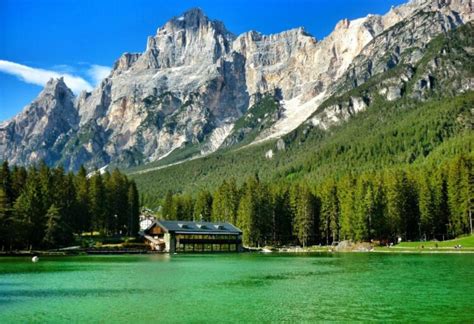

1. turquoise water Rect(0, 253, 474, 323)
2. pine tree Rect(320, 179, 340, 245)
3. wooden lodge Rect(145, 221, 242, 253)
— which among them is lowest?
turquoise water Rect(0, 253, 474, 323)

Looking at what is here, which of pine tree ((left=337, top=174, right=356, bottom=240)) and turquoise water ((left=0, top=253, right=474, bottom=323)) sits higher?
pine tree ((left=337, top=174, right=356, bottom=240))

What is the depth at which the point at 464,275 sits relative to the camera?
5497cm

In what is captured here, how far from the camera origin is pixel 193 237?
138 metres

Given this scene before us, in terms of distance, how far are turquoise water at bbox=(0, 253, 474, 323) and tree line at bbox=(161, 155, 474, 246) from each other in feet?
194

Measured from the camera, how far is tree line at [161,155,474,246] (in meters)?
121

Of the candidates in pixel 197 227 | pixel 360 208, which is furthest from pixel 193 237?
pixel 360 208

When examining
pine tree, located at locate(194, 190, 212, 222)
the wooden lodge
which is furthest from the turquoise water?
pine tree, located at locate(194, 190, 212, 222)

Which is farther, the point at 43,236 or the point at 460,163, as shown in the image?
the point at 460,163

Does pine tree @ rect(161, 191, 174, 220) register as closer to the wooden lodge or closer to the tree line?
the tree line

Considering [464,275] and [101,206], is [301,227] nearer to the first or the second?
[101,206]

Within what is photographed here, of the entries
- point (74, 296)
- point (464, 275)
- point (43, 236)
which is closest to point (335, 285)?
point (464, 275)

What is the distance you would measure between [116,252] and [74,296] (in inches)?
2949

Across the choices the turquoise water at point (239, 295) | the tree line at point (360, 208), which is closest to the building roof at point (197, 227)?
the tree line at point (360, 208)

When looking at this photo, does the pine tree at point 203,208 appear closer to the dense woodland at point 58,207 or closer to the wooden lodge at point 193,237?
the dense woodland at point 58,207
